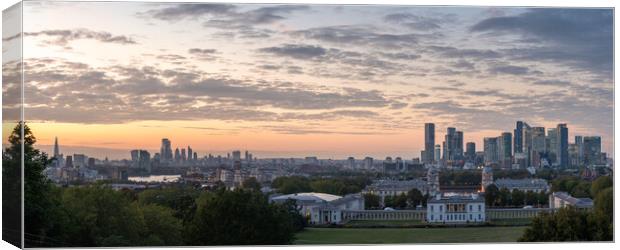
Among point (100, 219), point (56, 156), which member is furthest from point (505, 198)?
point (56, 156)

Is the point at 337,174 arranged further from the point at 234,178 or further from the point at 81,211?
the point at 81,211

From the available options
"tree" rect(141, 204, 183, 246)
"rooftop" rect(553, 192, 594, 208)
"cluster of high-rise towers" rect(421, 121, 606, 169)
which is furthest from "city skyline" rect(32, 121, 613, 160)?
"tree" rect(141, 204, 183, 246)

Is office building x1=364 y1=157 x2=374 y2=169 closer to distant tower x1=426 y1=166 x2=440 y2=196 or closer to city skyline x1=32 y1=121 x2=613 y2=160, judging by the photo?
city skyline x1=32 y1=121 x2=613 y2=160

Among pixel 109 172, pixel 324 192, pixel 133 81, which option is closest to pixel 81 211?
pixel 109 172

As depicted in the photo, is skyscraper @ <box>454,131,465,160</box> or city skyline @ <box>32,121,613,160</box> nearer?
city skyline @ <box>32,121,613,160</box>

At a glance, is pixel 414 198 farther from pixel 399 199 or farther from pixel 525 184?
pixel 525 184

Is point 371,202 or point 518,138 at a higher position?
point 518,138

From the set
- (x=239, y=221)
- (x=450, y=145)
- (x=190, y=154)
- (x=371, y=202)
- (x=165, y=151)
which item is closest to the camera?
(x=165, y=151)
